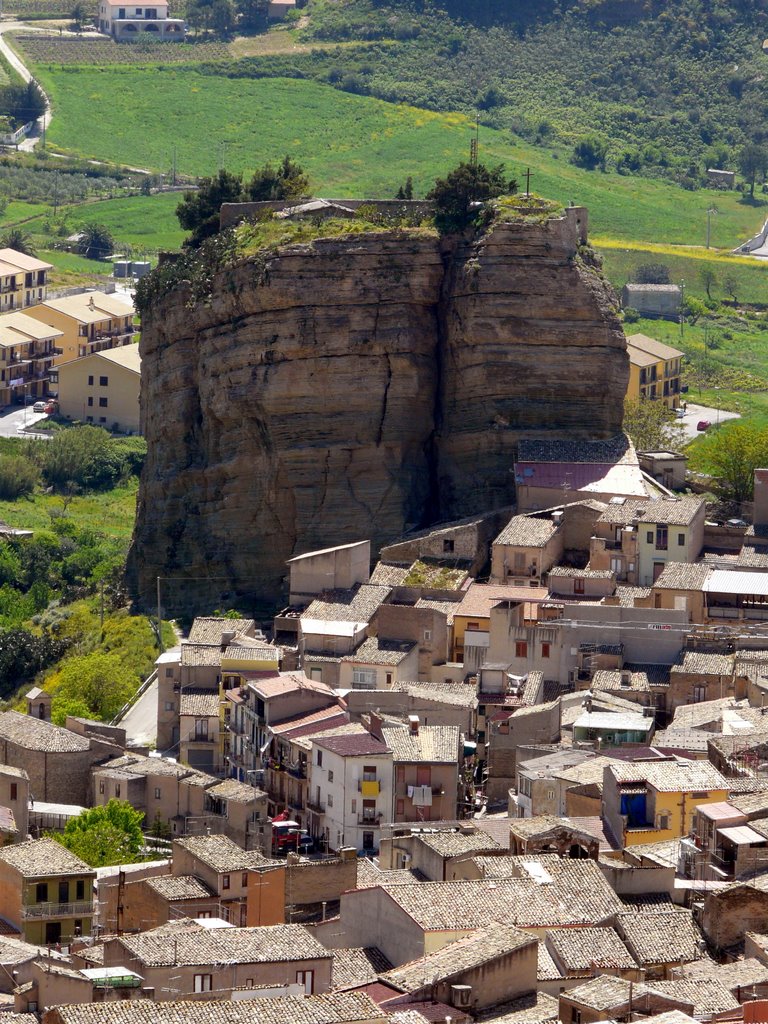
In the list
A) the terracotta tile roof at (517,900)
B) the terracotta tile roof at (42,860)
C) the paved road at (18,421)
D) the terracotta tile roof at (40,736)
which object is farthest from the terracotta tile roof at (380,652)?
the paved road at (18,421)

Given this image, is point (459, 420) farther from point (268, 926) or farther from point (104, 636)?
point (268, 926)

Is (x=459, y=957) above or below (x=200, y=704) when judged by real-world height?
above

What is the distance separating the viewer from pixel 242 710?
68.2 metres

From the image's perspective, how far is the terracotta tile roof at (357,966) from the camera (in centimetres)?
4934

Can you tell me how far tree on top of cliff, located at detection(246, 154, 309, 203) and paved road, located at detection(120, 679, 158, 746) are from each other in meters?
17.4

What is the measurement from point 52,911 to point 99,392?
66802 millimetres

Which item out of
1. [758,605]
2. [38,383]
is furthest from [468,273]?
[38,383]

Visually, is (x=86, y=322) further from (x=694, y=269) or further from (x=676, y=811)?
(x=676, y=811)

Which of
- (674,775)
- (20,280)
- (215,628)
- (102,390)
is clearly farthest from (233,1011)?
(20,280)

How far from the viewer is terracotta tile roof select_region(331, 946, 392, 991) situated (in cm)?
4934

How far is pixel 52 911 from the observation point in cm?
5616

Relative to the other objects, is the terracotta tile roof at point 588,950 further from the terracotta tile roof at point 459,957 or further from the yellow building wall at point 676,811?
the yellow building wall at point 676,811

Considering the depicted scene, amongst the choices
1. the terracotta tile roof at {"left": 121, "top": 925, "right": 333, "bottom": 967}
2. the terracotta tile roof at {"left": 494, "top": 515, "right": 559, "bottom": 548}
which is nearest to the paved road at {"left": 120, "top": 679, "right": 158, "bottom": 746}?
the terracotta tile roof at {"left": 494, "top": 515, "right": 559, "bottom": 548}

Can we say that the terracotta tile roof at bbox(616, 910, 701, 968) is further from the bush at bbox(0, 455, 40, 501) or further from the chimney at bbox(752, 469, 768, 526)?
the bush at bbox(0, 455, 40, 501)
